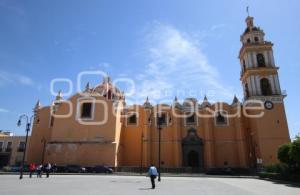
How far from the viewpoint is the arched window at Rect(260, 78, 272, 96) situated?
3166 cm

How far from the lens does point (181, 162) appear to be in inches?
1284

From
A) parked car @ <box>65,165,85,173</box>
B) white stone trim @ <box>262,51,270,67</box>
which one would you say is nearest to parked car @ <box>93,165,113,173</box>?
parked car @ <box>65,165,85,173</box>

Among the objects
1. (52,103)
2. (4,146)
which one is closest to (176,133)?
(52,103)

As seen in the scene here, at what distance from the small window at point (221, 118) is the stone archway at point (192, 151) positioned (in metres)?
3.71

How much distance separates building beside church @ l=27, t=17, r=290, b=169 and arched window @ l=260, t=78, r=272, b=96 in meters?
0.12

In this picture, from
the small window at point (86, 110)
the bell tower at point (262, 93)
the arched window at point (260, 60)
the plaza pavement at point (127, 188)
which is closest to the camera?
the plaza pavement at point (127, 188)

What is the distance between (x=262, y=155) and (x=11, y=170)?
30.0 metres

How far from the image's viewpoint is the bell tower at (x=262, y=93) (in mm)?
29219

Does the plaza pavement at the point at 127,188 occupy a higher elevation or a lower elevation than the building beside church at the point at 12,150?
lower

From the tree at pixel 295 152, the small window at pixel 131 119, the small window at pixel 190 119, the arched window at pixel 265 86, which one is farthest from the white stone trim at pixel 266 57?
the small window at pixel 131 119

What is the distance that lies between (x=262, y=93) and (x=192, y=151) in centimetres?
1174

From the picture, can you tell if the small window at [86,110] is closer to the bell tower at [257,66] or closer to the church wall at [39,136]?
the church wall at [39,136]

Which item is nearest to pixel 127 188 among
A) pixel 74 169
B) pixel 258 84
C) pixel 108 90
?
pixel 74 169

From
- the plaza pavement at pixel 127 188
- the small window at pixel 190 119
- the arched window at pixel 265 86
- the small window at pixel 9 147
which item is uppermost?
the arched window at pixel 265 86
